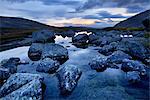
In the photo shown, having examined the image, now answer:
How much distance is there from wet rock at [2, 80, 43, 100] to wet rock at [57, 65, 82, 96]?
2.61 m

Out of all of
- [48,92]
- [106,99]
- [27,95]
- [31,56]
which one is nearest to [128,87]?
[106,99]

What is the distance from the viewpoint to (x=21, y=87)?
19.4m

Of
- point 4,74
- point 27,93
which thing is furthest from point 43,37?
point 27,93

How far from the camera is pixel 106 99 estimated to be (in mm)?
19547

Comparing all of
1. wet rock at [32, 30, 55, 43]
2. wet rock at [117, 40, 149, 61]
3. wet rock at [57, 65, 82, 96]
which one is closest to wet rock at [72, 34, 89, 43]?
wet rock at [32, 30, 55, 43]

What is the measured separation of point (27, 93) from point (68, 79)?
16.2 feet

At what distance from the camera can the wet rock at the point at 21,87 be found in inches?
718

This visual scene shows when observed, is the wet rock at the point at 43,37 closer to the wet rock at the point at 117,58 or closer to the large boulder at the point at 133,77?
the wet rock at the point at 117,58

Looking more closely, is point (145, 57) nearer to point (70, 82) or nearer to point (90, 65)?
point (90, 65)

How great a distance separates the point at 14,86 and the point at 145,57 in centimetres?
2009

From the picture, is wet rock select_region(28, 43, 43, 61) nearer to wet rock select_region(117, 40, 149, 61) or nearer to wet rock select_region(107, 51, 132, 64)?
wet rock select_region(107, 51, 132, 64)

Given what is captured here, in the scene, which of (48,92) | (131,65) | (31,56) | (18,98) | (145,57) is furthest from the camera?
(31,56)

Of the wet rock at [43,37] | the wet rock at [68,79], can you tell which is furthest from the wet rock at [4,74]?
the wet rock at [43,37]

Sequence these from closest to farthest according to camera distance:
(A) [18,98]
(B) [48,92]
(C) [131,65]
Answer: (A) [18,98] → (B) [48,92] → (C) [131,65]
